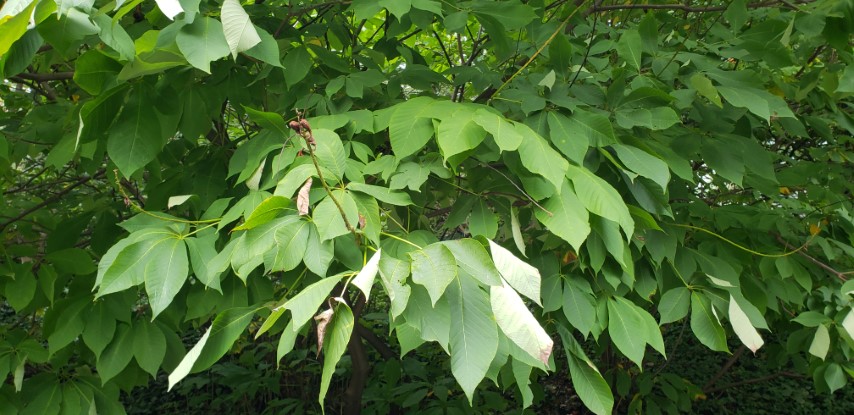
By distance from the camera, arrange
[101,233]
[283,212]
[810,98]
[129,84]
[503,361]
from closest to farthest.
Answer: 1. [503,361]
2. [283,212]
3. [129,84]
4. [101,233]
5. [810,98]

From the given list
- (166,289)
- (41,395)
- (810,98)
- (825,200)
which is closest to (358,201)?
(166,289)

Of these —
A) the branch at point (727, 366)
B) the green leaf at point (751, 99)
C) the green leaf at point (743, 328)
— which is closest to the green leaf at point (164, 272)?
the green leaf at point (743, 328)

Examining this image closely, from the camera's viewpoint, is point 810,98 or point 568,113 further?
point 810,98

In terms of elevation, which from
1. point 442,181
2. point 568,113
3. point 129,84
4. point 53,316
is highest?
point 129,84

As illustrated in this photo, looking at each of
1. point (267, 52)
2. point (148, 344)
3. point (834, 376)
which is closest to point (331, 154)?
point (267, 52)

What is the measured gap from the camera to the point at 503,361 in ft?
3.36

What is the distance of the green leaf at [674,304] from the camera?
1.72 meters

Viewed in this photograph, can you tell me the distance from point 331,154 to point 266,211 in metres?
0.25

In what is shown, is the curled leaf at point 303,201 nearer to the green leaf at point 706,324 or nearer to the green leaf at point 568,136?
the green leaf at point 568,136

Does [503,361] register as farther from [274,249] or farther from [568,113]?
[568,113]

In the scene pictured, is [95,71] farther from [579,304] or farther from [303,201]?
[579,304]

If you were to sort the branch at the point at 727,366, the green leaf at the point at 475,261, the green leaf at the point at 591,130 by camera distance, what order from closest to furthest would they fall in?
the green leaf at the point at 475,261
the green leaf at the point at 591,130
the branch at the point at 727,366

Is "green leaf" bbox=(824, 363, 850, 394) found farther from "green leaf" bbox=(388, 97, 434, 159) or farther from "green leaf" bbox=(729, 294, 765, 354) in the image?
"green leaf" bbox=(388, 97, 434, 159)

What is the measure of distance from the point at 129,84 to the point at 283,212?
0.55m
